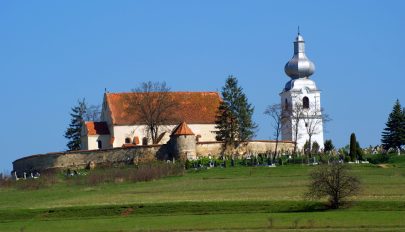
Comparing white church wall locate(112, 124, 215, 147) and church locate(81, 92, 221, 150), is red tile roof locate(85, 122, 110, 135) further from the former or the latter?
white church wall locate(112, 124, 215, 147)

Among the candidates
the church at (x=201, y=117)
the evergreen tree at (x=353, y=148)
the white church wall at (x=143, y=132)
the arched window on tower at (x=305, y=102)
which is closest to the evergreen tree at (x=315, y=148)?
the church at (x=201, y=117)

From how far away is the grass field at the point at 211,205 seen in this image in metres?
51.1

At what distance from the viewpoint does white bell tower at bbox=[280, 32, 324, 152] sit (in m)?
99.7

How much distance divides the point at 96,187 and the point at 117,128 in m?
20.6

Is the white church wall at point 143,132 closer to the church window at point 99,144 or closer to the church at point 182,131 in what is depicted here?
the church at point 182,131

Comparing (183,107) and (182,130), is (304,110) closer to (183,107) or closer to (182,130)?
(183,107)

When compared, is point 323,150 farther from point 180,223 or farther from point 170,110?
point 180,223

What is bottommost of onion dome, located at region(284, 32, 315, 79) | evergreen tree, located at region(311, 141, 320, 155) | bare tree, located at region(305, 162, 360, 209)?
bare tree, located at region(305, 162, 360, 209)

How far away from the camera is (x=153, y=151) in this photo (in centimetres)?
8981

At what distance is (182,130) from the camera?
89750mm

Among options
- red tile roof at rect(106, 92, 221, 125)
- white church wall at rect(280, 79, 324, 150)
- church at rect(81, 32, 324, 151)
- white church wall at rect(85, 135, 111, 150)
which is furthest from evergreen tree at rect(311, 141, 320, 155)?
white church wall at rect(85, 135, 111, 150)

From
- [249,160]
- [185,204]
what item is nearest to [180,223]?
[185,204]

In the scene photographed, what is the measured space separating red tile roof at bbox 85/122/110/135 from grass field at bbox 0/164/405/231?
62.0 feet

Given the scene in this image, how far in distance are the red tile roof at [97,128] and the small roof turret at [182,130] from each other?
932 centimetres
